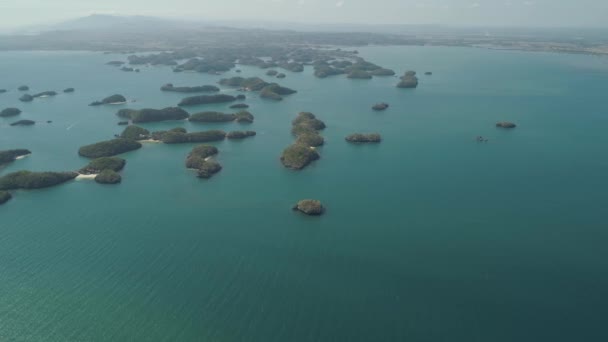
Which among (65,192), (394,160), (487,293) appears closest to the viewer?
(487,293)

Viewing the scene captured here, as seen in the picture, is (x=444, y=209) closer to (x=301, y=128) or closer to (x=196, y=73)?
(x=301, y=128)

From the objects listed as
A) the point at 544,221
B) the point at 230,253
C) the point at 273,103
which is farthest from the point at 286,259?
the point at 273,103

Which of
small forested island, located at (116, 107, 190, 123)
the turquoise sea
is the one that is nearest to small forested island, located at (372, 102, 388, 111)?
the turquoise sea

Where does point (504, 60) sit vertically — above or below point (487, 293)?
above

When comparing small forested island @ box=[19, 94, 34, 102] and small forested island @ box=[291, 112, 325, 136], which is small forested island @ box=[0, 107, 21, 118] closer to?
small forested island @ box=[19, 94, 34, 102]

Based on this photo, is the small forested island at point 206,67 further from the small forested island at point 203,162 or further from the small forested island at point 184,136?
the small forested island at point 203,162

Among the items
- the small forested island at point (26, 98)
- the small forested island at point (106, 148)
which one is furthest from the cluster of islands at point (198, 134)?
the small forested island at point (26, 98)

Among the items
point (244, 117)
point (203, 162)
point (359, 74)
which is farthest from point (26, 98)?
point (359, 74)
